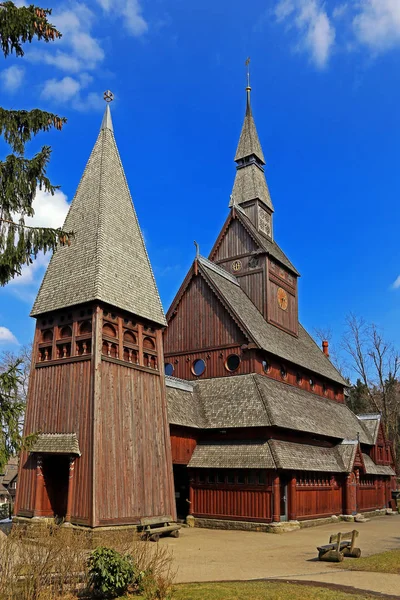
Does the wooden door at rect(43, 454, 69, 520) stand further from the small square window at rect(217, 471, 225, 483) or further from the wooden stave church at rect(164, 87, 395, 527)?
the small square window at rect(217, 471, 225, 483)

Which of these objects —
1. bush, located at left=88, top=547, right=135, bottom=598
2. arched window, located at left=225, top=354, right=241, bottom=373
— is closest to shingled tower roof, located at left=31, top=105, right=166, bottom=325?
arched window, located at left=225, top=354, right=241, bottom=373

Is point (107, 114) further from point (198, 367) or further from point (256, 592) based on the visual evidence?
point (256, 592)

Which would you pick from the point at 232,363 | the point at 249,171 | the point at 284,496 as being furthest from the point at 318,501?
the point at 249,171

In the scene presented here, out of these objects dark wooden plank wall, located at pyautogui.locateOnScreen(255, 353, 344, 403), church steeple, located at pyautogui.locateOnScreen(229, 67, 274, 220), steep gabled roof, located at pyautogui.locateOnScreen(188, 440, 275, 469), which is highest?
church steeple, located at pyautogui.locateOnScreen(229, 67, 274, 220)

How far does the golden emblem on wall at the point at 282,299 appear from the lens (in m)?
36.6

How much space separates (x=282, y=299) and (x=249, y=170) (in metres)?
10.5

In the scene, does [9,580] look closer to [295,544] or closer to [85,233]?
[295,544]

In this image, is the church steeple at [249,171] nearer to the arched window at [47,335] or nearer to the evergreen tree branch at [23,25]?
the arched window at [47,335]

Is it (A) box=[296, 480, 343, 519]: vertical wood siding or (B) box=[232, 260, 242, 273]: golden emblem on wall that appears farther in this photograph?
(B) box=[232, 260, 242, 273]: golden emblem on wall

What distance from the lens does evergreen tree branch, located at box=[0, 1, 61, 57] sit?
40.1 feet

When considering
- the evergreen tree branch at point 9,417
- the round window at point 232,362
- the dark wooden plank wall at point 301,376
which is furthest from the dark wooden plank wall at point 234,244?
the evergreen tree branch at point 9,417

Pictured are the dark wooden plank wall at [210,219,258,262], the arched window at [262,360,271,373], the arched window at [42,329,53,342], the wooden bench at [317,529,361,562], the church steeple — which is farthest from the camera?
the church steeple

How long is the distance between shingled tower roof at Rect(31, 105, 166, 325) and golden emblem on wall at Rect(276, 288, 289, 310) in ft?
45.1

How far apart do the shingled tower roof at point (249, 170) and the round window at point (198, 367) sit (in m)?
12.8
